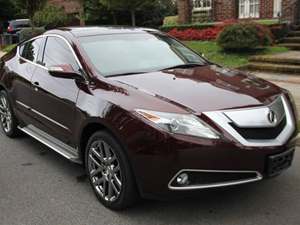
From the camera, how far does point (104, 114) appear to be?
4.25 metres

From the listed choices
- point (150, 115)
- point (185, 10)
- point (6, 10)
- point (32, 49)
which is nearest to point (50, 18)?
point (6, 10)

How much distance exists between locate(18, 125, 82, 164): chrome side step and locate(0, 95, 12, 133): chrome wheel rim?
73 cm

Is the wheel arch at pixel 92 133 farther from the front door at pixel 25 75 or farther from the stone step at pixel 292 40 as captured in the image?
the stone step at pixel 292 40

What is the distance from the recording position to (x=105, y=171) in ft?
14.4

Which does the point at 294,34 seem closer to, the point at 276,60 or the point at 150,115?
the point at 276,60

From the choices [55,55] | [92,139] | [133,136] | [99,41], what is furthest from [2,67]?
[133,136]

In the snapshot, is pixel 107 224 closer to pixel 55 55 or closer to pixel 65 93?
pixel 65 93

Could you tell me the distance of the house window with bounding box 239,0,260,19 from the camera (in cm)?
1747

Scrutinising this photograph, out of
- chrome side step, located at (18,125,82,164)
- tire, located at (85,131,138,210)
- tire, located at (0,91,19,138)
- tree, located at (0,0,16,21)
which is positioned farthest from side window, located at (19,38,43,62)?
tree, located at (0,0,16,21)

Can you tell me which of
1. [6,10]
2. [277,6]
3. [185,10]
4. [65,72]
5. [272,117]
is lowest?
[6,10]

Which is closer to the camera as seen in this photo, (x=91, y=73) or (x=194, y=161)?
(x=194, y=161)

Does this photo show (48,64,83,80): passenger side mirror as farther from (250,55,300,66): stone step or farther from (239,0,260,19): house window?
(239,0,260,19): house window

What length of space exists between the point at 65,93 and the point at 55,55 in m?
0.74

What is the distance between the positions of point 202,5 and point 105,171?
52.6 feet
